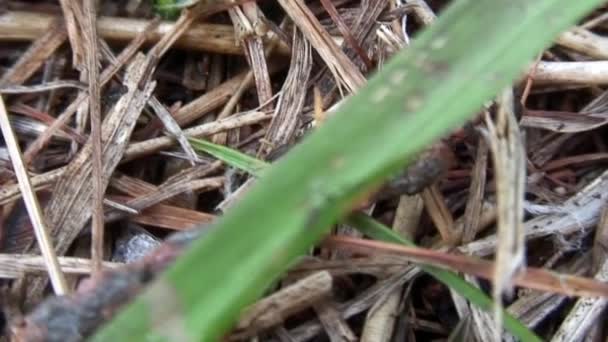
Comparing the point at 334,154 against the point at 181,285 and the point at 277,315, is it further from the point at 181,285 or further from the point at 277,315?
the point at 277,315

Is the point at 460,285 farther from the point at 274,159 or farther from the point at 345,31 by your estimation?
the point at 345,31

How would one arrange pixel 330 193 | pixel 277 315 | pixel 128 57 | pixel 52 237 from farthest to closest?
pixel 128 57 → pixel 52 237 → pixel 277 315 → pixel 330 193

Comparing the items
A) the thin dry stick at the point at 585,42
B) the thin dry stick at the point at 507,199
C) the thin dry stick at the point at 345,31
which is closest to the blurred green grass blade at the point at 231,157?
the thin dry stick at the point at 345,31

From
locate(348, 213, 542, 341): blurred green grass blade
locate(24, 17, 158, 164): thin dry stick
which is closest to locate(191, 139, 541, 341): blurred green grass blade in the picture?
locate(348, 213, 542, 341): blurred green grass blade

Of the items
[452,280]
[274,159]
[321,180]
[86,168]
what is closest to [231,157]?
[274,159]

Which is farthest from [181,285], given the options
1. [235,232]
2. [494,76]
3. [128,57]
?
[128,57]

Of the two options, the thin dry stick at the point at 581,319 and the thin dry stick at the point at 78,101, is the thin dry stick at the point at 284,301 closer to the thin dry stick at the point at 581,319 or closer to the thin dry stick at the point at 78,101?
the thin dry stick at the point at 581,319

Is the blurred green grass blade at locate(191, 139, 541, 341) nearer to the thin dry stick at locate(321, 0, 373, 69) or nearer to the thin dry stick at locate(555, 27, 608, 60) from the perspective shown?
the thin dry stick at locate(321, 0, 373, 69)
